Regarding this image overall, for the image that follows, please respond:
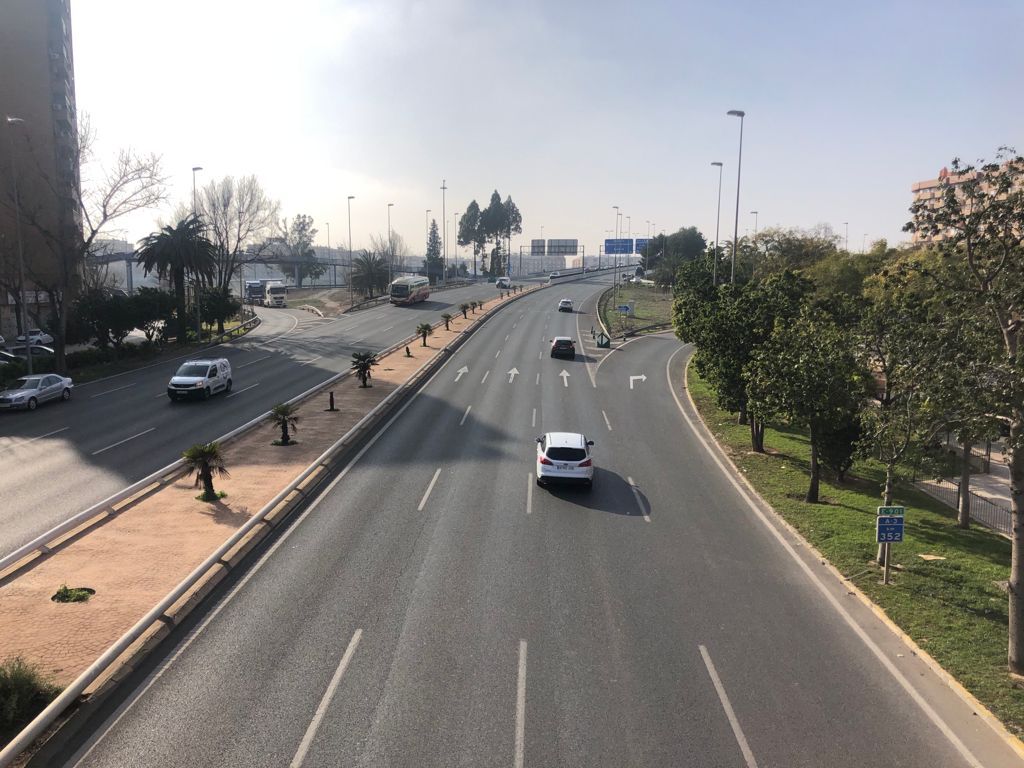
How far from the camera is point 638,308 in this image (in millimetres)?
84000

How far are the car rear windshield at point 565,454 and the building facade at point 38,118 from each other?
168 feet

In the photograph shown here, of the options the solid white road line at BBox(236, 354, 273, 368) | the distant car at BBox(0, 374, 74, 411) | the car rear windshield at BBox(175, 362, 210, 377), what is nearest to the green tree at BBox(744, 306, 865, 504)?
the car rear windshield at BBox(175, 362, 210, 377)

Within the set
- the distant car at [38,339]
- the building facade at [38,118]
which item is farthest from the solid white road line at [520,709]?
the building facade at [38,118]

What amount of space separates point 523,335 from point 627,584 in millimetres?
45661

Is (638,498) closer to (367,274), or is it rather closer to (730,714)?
(730,714)

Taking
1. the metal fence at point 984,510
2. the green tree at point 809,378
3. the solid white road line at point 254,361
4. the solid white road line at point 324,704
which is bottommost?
the metal fence at point 984,510

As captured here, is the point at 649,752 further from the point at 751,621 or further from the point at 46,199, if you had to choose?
the point at 46,199

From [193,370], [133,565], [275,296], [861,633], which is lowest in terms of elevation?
[861,633]

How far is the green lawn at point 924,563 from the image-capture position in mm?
11383

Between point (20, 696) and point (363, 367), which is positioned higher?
point (363, 367)

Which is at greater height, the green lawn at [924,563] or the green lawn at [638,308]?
the green lawn at [638,308]

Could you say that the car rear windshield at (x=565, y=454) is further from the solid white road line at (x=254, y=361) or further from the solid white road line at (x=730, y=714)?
the solid white road line at (x=254, y=361)

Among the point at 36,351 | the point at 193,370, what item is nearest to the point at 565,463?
the point at 193,370

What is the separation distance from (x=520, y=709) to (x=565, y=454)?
11.2 meters
